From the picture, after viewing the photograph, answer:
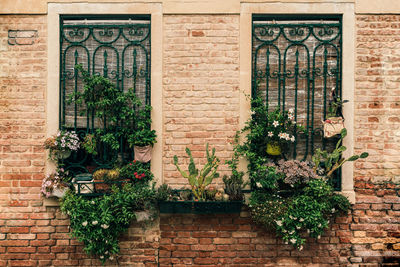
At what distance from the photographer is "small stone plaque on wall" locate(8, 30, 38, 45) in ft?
16.0

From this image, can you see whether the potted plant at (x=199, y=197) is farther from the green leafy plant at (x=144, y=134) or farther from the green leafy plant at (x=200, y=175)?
the green leafy plant at (x=144, y=134)

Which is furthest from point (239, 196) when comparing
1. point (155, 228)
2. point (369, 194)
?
point (369, 194)

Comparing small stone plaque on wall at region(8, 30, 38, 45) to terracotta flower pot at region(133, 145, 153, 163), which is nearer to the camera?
terracotta flower pot at region(133, 145, 153, 163)

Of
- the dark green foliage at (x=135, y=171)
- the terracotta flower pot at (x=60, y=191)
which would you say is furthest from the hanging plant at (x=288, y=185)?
the terracotta flower pot at (x=60, y=191)

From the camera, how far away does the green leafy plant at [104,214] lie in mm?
4449

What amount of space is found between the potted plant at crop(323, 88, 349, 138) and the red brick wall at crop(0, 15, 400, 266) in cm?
27

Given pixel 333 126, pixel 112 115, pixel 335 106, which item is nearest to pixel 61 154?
pixel 112 115

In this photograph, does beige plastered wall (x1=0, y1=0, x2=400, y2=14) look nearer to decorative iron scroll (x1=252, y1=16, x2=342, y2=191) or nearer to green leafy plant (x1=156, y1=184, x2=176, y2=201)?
decorative iron scroll (x1=252, y1=16, x2=342, y2=191)

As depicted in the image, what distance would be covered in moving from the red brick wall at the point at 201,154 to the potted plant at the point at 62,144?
228mm

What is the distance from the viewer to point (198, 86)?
4875mm

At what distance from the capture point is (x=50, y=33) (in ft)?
16.0

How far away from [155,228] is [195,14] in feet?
10.3

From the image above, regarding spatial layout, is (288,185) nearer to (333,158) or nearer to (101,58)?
(333,158)

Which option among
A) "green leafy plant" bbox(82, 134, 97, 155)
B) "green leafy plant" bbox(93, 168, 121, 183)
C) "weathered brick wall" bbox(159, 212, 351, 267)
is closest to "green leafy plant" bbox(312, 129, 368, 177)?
"weathered brick wall" bbox(159, 212, 351, 267)
